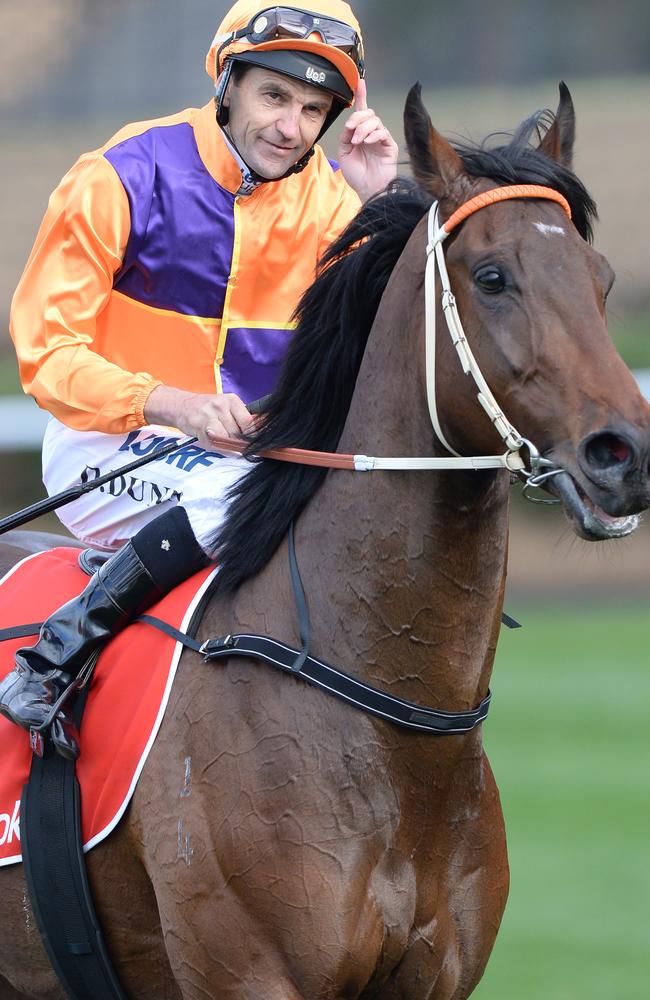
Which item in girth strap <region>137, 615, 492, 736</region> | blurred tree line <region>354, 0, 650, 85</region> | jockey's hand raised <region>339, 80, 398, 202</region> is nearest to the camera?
girth strap <region>137, 615, 492, 736</region>

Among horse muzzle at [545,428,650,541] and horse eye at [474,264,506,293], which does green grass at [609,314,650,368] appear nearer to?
horse eye at [474,264,506,293]

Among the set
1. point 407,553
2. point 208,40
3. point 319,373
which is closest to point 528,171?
point 319,373

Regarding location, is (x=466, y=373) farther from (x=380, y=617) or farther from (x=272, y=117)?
(x=272, y=117)

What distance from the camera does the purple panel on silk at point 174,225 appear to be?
10.5 ft

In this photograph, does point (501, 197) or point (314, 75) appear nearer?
point (501, 197)

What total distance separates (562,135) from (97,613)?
1.28 m

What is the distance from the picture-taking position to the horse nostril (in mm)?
2258

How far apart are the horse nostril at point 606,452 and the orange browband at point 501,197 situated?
0.46 meters

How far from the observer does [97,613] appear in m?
2.94

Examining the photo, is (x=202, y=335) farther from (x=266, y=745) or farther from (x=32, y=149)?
(x=32, y=149)

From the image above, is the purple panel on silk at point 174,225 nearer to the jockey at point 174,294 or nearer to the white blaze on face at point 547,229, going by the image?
the jockey at point 174,294

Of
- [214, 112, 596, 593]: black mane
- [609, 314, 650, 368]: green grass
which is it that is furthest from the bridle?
[609, 314, 650, 368]: green grass

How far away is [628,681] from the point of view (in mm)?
8820

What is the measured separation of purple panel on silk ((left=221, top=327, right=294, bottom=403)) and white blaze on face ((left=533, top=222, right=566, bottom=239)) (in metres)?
1.03
